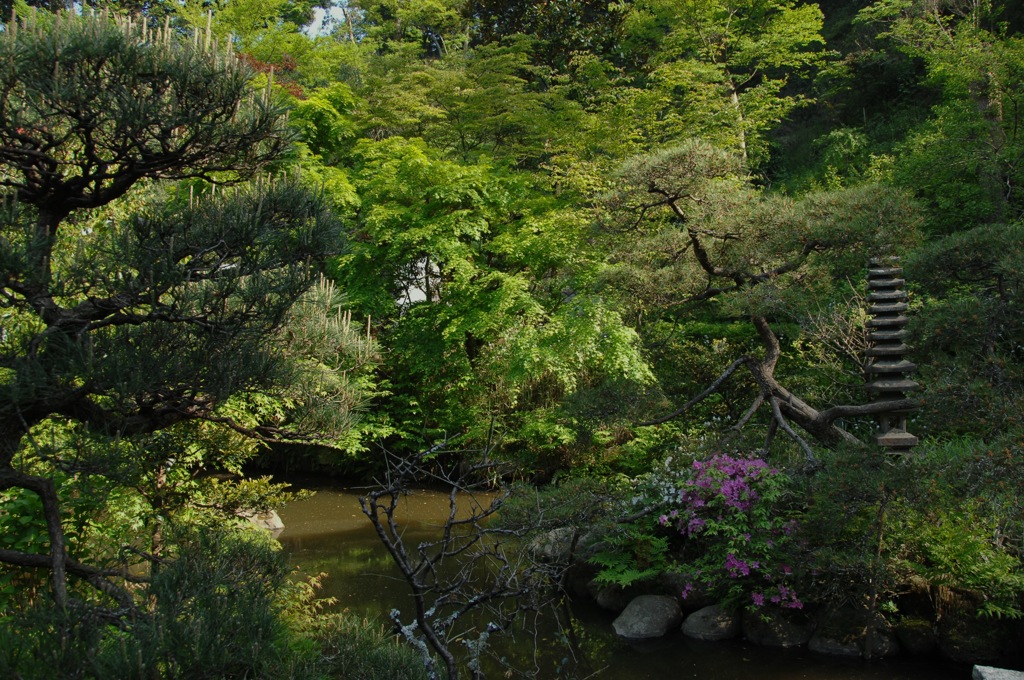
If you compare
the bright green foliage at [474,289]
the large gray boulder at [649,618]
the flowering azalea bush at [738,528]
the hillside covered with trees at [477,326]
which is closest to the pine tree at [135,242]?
the hillside covered with trees at [477,326]

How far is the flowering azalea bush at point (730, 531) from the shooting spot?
18.5 feet

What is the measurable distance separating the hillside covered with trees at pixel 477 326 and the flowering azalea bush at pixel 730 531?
0.10ft

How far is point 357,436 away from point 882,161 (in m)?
9.16

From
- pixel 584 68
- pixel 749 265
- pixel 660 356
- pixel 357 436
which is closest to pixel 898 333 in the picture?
pixel 749 265

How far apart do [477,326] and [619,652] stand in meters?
4.95

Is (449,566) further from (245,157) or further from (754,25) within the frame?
(754,25)

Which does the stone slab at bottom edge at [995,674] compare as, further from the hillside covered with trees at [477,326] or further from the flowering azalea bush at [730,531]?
the flowering azalea bush at [730,531]

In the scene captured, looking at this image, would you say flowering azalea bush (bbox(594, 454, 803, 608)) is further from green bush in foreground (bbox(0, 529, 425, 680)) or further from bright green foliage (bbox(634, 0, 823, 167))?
bright green foliage (bbox(634, 0, 823, 167))

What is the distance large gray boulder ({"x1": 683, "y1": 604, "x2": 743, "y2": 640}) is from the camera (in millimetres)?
5957

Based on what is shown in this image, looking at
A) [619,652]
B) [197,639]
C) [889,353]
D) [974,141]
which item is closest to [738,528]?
[619,652]

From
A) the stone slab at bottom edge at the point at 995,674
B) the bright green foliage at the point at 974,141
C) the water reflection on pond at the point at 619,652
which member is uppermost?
the bright green foliage at the point at 974,141

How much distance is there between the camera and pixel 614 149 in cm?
1085

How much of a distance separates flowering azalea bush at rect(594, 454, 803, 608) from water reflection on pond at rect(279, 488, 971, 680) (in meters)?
0.41

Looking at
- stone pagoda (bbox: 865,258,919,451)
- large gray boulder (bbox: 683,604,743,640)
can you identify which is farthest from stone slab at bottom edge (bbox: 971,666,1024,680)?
large gray boulder (bbox: 683,604,743,640)
